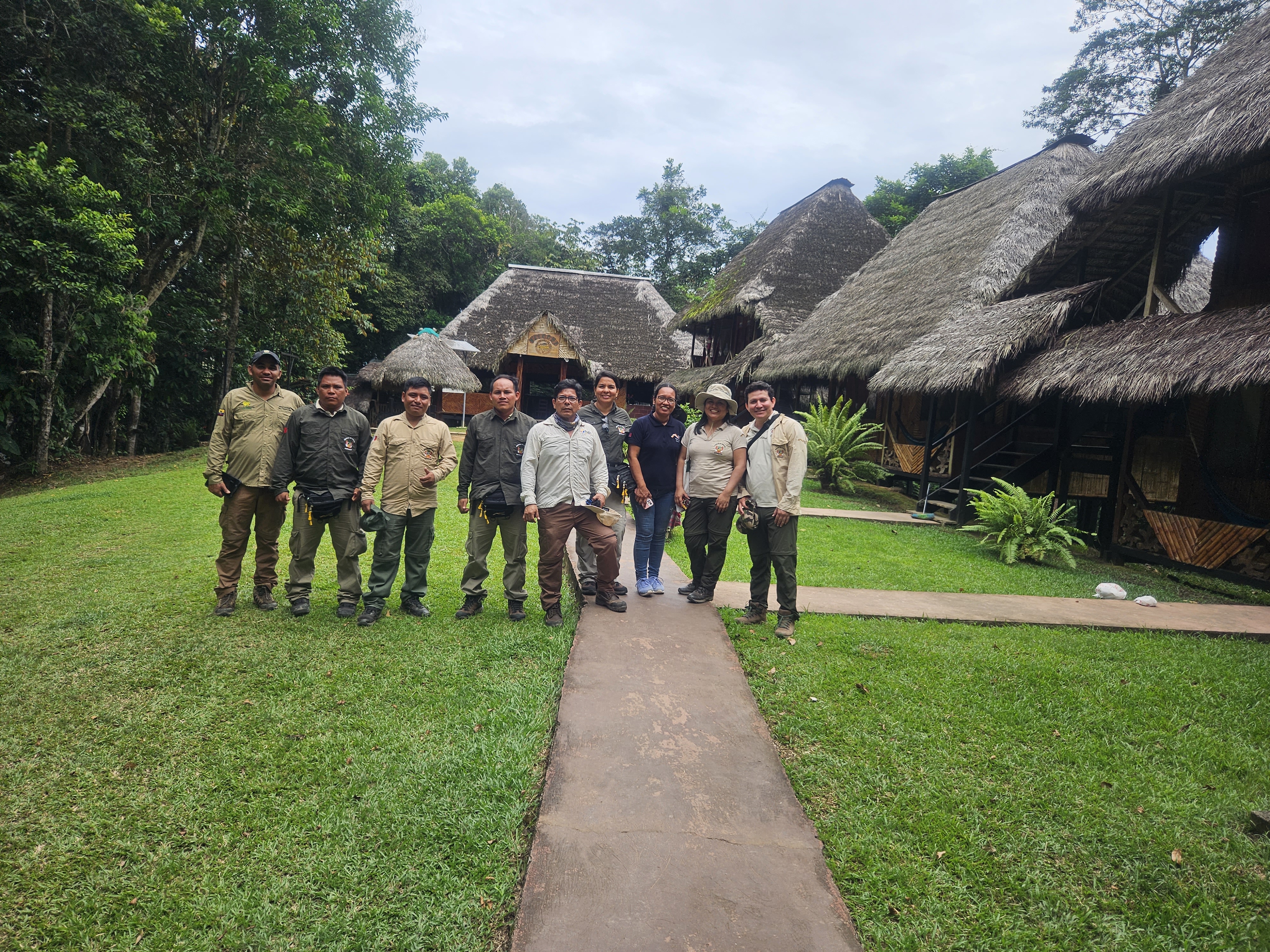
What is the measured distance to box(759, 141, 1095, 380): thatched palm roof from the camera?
1177 cm

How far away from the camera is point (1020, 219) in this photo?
12.5 m

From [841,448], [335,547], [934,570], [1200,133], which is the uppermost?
[1200,133]

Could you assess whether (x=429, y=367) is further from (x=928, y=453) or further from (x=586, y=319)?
(x=928, y=453)

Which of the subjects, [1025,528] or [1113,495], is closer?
[1025,528]

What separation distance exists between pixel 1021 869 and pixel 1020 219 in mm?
12994

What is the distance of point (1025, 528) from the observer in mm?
7949

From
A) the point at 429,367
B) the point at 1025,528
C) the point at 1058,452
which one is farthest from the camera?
the point at 429,367

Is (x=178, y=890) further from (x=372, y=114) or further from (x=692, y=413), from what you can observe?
(x=372, y=114)

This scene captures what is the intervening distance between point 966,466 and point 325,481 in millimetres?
8967

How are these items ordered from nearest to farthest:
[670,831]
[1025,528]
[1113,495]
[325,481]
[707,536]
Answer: [670,831] → [325,481] → [707,536] → [1025,528] → [1113,495]

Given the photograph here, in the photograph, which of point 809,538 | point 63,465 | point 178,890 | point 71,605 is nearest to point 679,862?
point 178,890

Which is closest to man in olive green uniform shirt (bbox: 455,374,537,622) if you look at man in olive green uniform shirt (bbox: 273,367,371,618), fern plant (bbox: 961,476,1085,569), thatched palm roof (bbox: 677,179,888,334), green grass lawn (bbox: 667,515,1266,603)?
man in olive green uniform shirt (bbox: 273,367,371,618)

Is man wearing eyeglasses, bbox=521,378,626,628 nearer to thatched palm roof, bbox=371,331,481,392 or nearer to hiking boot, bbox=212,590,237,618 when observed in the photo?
hiking boot, bbox=212,590,237,618

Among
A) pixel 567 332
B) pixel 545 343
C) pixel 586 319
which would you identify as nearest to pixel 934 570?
pixel 545 343
